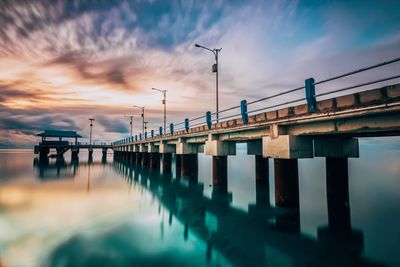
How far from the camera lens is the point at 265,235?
28.5 feet

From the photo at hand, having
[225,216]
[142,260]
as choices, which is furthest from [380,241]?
[142,260]

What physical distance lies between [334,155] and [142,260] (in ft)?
34.6

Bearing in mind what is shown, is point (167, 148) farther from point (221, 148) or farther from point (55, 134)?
point (55, 134)

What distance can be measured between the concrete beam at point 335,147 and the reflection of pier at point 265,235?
267 centimetres

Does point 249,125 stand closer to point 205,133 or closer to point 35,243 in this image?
point 205,133

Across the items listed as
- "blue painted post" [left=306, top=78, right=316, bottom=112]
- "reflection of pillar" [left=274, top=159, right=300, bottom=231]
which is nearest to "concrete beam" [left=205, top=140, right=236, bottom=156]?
"reflection of pillar" [left=274, top=159, right=300, bottom=231]

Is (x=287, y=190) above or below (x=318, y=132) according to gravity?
below

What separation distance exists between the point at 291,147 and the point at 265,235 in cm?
398

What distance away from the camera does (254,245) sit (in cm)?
772

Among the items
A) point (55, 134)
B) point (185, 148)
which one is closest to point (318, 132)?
point (185, 148)

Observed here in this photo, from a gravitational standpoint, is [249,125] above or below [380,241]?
above

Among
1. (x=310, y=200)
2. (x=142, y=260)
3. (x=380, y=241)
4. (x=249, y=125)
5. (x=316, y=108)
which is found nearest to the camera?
(x=142, y=260)

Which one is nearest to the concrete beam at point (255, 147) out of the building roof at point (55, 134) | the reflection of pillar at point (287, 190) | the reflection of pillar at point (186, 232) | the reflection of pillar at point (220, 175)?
the reflection of pillar at point (220, 175)

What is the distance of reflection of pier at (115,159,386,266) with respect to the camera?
6707 mm
